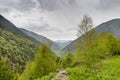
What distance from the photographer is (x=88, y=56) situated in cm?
4831

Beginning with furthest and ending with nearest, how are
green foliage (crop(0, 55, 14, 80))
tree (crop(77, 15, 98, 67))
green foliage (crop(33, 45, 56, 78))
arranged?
green foliage (crop(0, 55, 14, 80)) < green foliage (crop(33, 45, 56, 78)) < tree (crop(77, 15, 98, 67))

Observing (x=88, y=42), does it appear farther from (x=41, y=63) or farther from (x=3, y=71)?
(x=3, y=71)

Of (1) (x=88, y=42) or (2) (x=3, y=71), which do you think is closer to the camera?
(1) (x=88, y=42)

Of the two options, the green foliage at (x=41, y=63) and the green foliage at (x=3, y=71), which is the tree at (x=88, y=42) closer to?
the green foliage at (x=41, y=63)

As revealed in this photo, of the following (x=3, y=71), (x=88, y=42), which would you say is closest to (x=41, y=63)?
(x=88, y=42)

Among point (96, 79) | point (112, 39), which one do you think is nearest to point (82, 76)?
point (96, 79)

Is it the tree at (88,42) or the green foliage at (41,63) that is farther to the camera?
the green foliage at (41,63)

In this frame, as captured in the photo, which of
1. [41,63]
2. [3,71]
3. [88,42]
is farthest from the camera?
[3,71]

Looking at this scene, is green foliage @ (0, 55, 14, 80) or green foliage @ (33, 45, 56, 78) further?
green foliage @ (0, 55, 14, 80)

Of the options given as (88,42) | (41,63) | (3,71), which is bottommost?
(3,71)

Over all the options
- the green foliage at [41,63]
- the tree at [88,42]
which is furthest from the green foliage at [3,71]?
the tree at [88,42]

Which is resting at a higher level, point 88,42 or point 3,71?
point 88,42

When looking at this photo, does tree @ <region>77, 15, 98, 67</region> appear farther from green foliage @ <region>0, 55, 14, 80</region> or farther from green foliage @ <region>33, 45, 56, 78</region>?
green foliage @ <region>0, 55, 14, 80</region>

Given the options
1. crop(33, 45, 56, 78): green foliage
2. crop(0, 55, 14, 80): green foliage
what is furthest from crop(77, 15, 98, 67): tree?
crop(0, 55, 14, 80): green foliage
